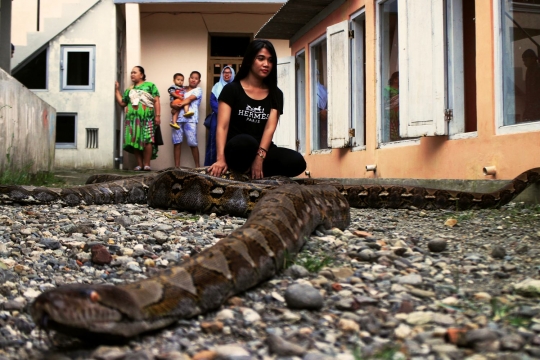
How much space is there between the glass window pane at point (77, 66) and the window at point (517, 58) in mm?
13151

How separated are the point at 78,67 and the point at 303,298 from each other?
1589cm

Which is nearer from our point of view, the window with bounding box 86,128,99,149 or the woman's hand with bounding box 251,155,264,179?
the woman's hand with bounding box 251,155,264,179

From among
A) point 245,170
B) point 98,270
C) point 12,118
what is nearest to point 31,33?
point 12,118

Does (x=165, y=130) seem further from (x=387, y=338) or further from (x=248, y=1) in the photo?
(x=387, y=338)

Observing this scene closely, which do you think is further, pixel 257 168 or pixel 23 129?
pixel 23 129

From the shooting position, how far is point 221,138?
6.50m

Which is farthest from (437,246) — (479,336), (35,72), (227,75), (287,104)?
(35,72)

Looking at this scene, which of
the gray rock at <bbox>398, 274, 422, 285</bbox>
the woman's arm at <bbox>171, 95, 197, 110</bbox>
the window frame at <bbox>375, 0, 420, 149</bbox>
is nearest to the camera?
the gray rock at <bbox>398, 274, 422, 285</bbox>

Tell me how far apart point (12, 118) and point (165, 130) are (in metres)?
9.16

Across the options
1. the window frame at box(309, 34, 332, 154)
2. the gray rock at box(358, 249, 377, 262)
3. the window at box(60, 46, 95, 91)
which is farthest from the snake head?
the window at box(60, 46, 95, 91)

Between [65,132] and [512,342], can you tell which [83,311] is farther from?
[65,132]

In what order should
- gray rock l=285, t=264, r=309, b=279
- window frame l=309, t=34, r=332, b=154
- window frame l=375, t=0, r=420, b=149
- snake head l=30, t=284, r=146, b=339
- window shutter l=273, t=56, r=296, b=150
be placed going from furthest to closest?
window shutter l=273, t=56, r=296, b=150
window frame l=309, t=34, r=332, b=154
window frame l=375, t=0, r=420, b=149
gray rock l=285, t=264, r=309, b=279
snake head l=30, t=284, r=146, b=339

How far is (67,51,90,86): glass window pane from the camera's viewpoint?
A: 55.0ft

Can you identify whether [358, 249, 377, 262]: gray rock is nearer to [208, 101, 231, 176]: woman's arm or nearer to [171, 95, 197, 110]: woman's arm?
[208, 101, 231, 176]: woman's arm
